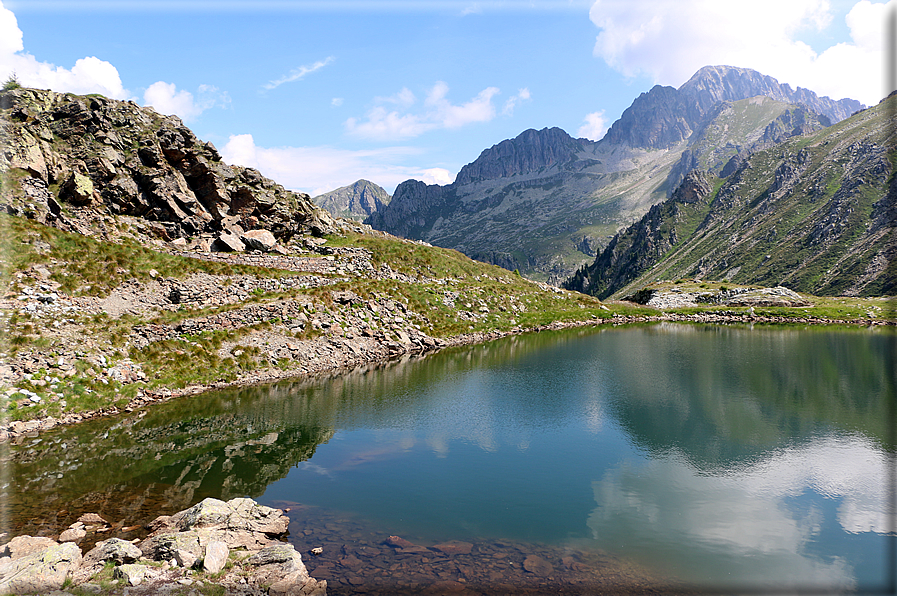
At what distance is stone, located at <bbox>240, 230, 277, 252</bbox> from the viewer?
80250 mm

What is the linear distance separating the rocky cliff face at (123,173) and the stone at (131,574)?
2371 inches

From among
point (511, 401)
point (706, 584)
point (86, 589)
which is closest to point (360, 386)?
point (511, 401)

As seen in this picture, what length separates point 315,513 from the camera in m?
25.5

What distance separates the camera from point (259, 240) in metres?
81.2

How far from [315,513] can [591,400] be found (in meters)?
33.3

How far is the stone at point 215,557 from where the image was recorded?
18.3 metres

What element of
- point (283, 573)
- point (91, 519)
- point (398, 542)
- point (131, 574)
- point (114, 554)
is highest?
point (114, 554)

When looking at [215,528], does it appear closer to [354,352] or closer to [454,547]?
[454,547]

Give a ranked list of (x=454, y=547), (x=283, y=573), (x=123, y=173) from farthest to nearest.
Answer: (x=123, y=173), (x=454, y=547), (x=283, y=573)

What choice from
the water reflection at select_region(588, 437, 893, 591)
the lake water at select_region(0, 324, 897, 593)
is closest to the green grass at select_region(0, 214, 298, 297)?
the lake water at select_region(0, 324, 897, 593)

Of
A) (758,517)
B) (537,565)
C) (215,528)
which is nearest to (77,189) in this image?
(215,528)

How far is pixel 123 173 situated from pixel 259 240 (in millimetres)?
22412

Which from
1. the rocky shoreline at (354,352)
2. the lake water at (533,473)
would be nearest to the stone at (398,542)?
the lake water at (533,473)

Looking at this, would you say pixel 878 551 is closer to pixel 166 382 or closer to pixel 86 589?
pixel 86 589
